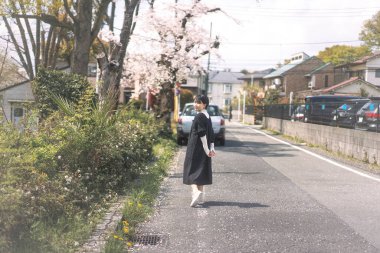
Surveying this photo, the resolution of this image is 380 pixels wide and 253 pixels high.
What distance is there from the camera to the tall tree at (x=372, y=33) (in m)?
53.9

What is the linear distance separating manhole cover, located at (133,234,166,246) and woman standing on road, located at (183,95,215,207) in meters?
1.61

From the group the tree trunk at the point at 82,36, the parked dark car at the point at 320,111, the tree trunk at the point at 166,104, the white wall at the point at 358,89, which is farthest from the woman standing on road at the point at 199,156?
the white wall at the point at 358,89

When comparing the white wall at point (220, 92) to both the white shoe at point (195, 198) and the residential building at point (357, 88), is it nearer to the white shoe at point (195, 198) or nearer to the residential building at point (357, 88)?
the residential building at point (357, 88)

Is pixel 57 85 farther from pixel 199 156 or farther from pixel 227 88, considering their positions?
pixel 227 88

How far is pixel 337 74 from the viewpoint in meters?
53.4

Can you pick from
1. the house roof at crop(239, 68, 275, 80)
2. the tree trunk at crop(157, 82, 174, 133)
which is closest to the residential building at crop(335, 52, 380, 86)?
the house roof at crop(239, 68, 275, 80)

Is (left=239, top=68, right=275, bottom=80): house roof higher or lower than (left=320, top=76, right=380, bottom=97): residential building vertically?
higher

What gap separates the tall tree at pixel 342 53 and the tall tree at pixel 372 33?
134 centimetres

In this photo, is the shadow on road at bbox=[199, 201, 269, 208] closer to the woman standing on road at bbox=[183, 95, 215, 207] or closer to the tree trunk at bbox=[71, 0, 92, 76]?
the woman standing on road at bbox=[183, 95, 215, 207]

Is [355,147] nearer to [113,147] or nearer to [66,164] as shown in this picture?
[113,147]

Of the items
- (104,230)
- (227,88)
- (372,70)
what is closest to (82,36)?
Result: (104,230)

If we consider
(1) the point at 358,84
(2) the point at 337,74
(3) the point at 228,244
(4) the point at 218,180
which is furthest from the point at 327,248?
(2) the point at 337,74

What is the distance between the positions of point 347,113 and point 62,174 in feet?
37.0

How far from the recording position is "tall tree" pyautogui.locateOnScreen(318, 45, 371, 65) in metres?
58.2
